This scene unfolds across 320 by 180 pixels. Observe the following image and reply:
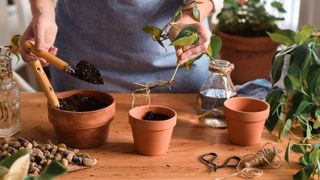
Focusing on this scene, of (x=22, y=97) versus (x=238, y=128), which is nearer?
(x=238, y=128)

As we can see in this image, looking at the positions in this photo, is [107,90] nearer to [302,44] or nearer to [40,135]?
[40,135]

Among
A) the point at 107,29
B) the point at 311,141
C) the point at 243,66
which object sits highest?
the point at 107,29

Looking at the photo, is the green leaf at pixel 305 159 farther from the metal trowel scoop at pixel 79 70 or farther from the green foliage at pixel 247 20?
the green foliage at pixel 247 20

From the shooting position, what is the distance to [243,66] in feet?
8.79

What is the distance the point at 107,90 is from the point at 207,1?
0.43m

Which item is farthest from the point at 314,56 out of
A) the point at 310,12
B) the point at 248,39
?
the point at 248,39

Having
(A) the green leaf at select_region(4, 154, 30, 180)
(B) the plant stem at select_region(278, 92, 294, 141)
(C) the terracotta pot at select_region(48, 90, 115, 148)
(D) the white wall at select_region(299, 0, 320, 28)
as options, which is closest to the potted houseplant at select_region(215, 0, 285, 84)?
(D) the white wall at select_region(299, 0, 320, 28)

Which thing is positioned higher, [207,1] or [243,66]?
[207,1]

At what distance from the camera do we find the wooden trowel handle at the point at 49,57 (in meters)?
1.01

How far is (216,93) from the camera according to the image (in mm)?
1210

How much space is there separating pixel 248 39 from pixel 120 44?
131 centimetres

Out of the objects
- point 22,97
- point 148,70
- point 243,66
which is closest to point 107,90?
point 148,70

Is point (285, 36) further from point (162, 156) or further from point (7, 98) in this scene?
point (7, 98)

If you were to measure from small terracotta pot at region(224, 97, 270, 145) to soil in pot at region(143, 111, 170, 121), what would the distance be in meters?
0.14
